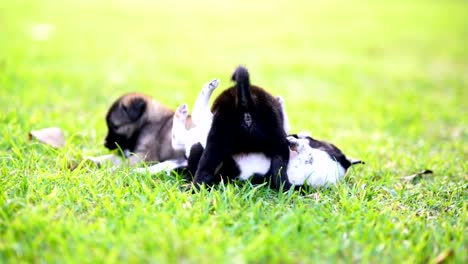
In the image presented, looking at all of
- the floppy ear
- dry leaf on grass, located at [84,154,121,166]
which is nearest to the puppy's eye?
the floppy ear

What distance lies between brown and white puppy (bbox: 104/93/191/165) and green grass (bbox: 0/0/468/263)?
0.25 meters

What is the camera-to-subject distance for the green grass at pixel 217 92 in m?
3.07

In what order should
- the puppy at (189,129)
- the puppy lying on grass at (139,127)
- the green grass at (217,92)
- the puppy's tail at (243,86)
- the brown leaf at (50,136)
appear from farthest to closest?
the puppy lying on grass at (139,127) → the brown leaf at (50,136) → the puppy at (189,129) → the puppy's tail at (243,86) → the green grass at (217,92)

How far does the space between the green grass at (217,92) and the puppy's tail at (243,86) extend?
25.7 inches

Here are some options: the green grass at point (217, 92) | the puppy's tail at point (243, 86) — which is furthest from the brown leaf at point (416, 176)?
the puppy's tail at point (243, 86)

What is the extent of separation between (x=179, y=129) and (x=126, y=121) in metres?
0.83

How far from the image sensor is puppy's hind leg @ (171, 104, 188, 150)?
4797 millimetres

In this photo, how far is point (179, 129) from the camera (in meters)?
4.82

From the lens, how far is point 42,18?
1422 cm

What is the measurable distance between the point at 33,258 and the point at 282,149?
1949mm

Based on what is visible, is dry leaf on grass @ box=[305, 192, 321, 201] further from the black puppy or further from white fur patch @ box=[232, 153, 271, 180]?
white fur patch @ box=[232, 153, 271, 180]

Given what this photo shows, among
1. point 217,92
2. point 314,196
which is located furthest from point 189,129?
point 217,92

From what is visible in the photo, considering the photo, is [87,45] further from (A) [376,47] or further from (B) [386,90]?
(A) [376,47]

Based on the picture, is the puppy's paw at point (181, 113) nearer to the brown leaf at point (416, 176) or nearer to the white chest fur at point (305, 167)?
the white chest fur at point (305, 167)
